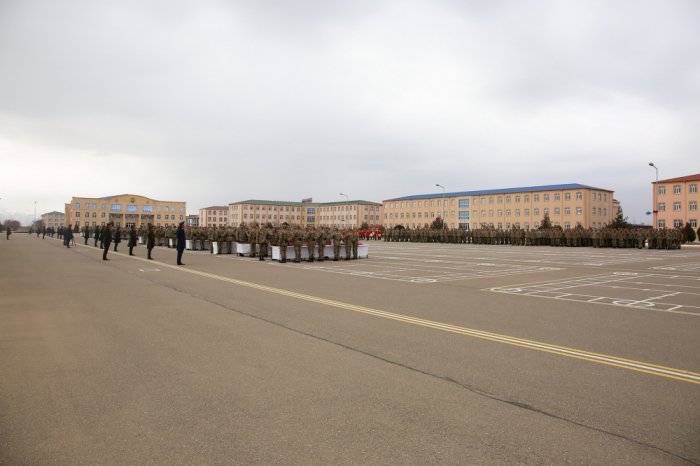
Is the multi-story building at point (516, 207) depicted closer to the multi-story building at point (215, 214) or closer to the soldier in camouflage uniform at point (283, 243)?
the soldier in camouflage uniform at point (283, 243)

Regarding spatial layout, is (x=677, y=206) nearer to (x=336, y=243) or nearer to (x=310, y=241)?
(x=336, y=243)

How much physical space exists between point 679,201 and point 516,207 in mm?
30261

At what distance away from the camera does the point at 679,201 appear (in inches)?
3039

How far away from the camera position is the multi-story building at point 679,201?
7525 centimetres

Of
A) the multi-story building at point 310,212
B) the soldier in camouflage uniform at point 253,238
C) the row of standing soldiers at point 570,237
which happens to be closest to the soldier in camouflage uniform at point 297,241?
the soldier in camouflage uniform at point 253,238

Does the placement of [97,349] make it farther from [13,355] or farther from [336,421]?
[336,421]

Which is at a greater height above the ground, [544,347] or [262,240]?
[262,240]

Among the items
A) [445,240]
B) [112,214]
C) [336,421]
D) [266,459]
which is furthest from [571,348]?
[112,214]

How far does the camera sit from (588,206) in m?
88.9

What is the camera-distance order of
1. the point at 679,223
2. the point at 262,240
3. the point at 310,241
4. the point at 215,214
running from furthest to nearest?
1. the point at 215,214
2. the point at 679,223
3. the point at 262,240
4. the point at 310,241

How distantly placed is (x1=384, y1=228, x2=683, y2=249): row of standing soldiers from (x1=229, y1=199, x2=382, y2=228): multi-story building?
8150 cm

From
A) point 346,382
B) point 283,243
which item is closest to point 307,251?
point 283,243

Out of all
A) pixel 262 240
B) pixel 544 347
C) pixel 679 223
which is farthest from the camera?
pixel 679 223

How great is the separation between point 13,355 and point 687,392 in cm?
803
